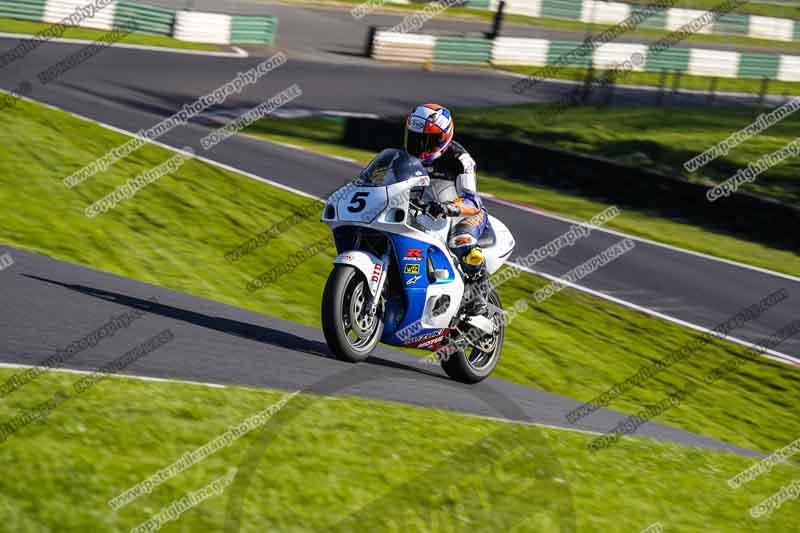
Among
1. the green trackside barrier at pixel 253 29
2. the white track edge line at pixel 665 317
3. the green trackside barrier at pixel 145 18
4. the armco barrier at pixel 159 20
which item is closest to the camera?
the white track edge line at pixel 665 317

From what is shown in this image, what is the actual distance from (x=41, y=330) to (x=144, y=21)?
31.4m

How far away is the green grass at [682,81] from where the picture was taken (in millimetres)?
44719

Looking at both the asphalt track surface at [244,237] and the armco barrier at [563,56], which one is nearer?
the asphalt track surface at [244,237]

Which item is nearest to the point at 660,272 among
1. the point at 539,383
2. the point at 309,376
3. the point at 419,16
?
the point at 539,383

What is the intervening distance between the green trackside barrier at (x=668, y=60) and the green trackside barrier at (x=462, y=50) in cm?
722

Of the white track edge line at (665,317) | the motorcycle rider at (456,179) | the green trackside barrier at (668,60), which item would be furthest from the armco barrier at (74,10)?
the motorcycle rider at (456,179)

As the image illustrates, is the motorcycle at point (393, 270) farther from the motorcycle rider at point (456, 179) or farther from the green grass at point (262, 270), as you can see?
Result: the green grass at point (262, 270)

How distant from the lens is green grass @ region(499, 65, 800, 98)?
44.7m

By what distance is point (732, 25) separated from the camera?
213 ft

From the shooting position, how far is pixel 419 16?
176 ft

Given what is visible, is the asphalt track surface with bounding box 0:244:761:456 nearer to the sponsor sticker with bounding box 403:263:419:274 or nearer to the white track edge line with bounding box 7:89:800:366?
the sponsor sticker with bounding box 403:263:419:274

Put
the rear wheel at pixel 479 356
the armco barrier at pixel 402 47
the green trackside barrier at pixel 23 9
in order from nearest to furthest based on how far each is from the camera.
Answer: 1. the rear wheel at pixel 479 356
2. the green trackside barrier at pixel 23 9
3. the armco barrier at pixel 402 47

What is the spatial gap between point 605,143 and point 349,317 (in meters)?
22.3

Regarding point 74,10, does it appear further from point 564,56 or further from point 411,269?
point 411,269
